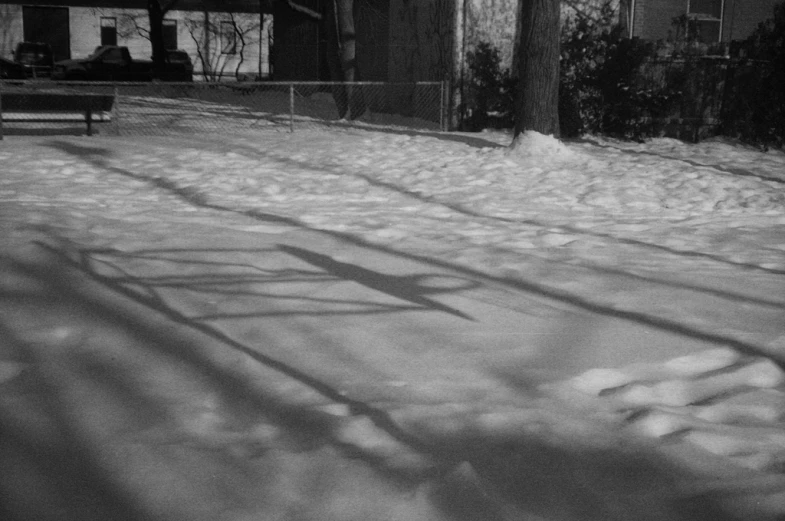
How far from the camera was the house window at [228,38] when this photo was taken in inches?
1772

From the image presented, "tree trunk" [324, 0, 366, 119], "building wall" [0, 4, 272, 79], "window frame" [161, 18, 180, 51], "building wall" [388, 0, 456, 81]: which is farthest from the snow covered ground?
"window frame" [161, 18, 180, 51]

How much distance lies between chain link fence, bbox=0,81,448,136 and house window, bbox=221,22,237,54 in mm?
18093

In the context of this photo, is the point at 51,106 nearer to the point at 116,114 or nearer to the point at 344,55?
the point at 116,114

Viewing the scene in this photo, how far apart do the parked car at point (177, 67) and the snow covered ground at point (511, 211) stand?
83.6 feet

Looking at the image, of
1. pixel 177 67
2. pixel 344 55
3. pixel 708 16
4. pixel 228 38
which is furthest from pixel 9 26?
pixel 708 16

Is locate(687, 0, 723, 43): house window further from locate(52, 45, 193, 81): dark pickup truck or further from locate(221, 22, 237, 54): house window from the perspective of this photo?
locate(221, 22, 237, 54): house window

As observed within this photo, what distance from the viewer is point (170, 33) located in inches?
1861

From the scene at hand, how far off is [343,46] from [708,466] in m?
17.2

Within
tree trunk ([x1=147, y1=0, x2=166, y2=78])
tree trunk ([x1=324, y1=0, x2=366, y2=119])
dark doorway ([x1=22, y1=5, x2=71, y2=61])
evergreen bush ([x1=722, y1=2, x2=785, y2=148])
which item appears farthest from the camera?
dark doorway ([x1=22, y1=5, x2=71, y2=61])

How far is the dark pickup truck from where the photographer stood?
40531mm

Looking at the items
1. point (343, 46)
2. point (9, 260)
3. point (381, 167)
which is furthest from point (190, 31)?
point (9, 260)

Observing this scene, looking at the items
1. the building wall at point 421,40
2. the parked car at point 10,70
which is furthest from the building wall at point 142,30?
the building wall at point 421,40

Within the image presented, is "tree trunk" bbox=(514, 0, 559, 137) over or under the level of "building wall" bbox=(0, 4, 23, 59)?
under

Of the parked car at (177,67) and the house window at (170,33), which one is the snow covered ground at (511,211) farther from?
the house window at (170,33)
